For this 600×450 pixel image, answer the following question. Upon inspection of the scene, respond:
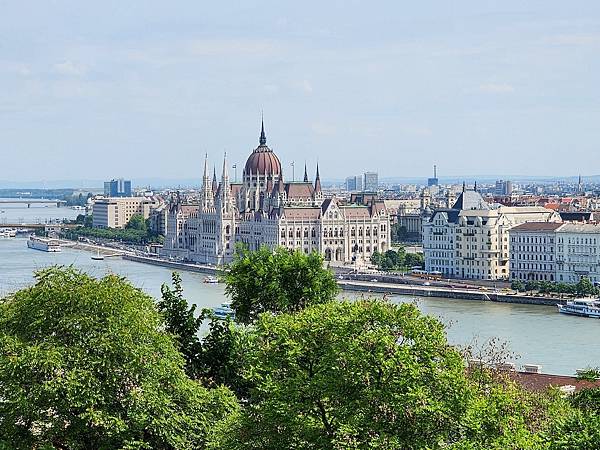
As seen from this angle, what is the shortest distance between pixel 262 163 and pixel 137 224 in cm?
2423

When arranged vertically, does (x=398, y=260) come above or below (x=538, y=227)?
below

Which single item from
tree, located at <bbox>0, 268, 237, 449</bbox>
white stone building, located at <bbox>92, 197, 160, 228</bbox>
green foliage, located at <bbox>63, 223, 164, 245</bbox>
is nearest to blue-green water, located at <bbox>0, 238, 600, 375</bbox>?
tree, located at <bbox>0, 268, 237, 449</bbox>

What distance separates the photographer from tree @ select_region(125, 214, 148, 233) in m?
88.9

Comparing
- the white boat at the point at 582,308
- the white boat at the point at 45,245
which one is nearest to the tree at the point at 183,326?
the white boat at the point at 582,308

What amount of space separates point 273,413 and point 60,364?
2.14m

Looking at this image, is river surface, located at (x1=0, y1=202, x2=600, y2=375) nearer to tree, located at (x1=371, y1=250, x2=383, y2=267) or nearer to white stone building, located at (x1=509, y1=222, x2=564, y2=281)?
white stone building, located at (x1=509, y1=222, x2=564, y2=281)

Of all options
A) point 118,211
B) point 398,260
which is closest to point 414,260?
point 398,260

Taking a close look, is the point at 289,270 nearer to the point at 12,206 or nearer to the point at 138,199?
the point at 138,199

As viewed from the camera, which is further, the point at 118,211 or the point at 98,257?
the point at 118,211

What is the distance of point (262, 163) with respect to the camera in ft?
224

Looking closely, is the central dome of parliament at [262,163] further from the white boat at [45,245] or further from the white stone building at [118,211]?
the white stone building at [118,211]

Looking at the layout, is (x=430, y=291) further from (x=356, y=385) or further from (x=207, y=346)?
(x=356, y=385)

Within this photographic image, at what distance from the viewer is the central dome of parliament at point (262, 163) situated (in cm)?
6775

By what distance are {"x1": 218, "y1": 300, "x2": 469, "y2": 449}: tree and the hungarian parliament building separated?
44318mm
